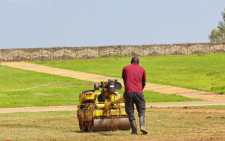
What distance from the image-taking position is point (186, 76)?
35.8 m

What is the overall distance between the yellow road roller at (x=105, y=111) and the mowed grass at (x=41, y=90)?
10166mm

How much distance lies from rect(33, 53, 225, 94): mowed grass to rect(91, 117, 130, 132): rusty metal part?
52.6 feet

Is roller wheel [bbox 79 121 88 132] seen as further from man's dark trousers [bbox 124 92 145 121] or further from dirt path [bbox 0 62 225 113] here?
dirt path [bbox 0 62 225 113]

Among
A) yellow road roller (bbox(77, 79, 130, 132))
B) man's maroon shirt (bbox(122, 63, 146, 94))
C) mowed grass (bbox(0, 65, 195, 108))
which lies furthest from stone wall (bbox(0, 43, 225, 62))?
man's maroon shirt (bbox(122, 63, 146, 94))

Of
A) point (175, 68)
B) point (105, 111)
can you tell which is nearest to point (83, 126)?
point (105, 111)

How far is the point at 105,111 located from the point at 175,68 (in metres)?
29.9

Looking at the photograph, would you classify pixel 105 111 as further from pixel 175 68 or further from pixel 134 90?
pixel 175 68

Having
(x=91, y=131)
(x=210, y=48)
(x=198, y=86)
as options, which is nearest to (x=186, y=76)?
(x=198, y=86)

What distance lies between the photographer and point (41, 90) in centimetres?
2850

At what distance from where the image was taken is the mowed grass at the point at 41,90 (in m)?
24.2

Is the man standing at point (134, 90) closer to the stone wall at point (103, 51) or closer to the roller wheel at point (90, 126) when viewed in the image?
the roller wheel at point (90, 126)

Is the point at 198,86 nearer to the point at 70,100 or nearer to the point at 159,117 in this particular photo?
the point at 70,100

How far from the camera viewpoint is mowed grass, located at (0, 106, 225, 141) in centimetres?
1021

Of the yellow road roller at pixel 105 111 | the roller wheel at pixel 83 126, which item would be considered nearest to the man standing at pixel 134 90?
the yellow road roller at pixel 105 111
